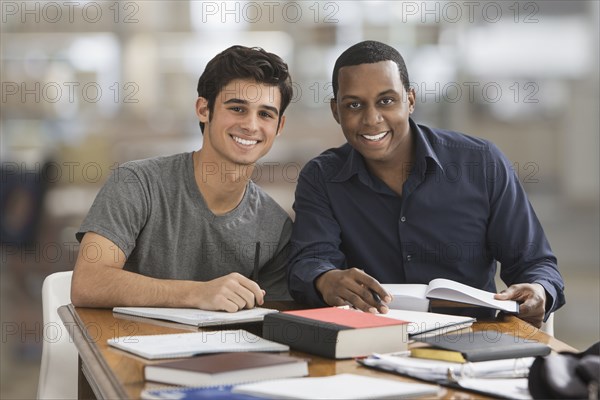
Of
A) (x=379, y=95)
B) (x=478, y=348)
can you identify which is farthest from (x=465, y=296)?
(x=379, y=95)

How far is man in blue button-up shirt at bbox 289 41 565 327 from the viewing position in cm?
192

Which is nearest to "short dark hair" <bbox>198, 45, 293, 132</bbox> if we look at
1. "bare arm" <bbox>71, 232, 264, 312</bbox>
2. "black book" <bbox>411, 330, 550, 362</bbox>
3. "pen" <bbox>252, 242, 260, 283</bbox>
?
"pen" <bbox>252, 242, 260, 283</bbox>

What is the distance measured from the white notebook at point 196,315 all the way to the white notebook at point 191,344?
0.25ft

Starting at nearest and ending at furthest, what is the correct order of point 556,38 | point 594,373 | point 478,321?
point 594,373 → point 478,321 → point 556,38

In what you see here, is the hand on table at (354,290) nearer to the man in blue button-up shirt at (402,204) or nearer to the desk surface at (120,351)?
the desk surface at (120,351)

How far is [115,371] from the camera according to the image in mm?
1145

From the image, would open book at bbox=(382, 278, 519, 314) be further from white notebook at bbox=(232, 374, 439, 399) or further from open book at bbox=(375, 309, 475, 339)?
white notebook at bbox=(232, 374, 439, 399)

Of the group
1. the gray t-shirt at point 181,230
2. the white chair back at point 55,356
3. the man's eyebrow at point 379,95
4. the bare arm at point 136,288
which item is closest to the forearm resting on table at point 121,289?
the bare arm at point 136,288

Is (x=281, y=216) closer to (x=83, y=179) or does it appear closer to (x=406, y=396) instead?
(x=406, y=396)

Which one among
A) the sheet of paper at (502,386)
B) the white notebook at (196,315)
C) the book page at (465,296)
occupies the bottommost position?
the white notebook at (196,315)

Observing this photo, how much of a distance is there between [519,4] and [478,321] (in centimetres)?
392

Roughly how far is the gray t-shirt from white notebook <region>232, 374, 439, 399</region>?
84cm

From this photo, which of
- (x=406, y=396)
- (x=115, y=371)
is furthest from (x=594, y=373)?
(x=115, y=371)

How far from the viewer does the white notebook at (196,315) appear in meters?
1.48
